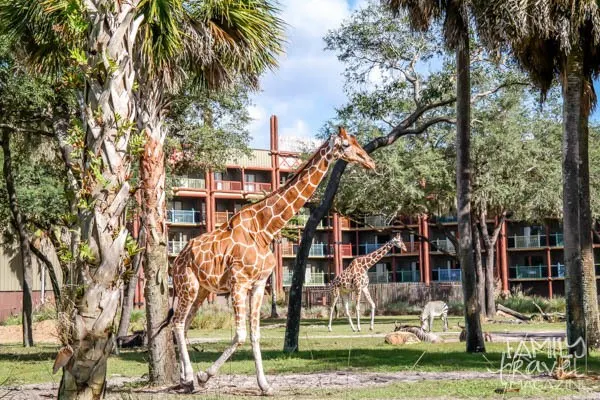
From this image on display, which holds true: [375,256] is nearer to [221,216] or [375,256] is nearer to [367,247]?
[221,216]

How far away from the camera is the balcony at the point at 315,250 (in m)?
70.8

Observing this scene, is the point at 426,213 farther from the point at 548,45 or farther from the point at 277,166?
the point at 277,166

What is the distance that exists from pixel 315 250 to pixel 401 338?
51051mm

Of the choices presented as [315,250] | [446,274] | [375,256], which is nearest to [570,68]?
[375,256]

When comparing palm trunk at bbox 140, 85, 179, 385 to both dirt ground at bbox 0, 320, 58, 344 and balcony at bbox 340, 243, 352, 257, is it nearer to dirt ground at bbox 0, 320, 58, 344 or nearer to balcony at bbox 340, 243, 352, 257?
dirt ground at bbox 0, 320, 58, 344

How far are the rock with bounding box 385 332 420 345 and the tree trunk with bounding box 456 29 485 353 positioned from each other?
11.5 feet

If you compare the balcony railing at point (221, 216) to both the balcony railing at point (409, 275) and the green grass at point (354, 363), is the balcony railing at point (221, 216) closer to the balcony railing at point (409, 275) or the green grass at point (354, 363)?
the balcony railing at point (409, 275)

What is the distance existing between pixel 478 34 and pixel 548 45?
1.37 metres

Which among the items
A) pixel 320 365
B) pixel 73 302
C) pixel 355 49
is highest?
pixel 355 49

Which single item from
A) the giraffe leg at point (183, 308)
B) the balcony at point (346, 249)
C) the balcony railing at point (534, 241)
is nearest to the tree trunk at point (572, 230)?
the giraffe leg at point (183, 308)

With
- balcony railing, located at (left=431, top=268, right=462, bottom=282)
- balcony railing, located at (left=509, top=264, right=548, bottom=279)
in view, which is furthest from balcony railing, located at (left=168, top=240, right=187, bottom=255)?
balcony railing, located at (left=509, top=264, right=548, bottom=279)

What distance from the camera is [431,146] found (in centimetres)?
3372

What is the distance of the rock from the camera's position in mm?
20938

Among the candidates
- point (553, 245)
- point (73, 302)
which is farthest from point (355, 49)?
point (553, 245)
